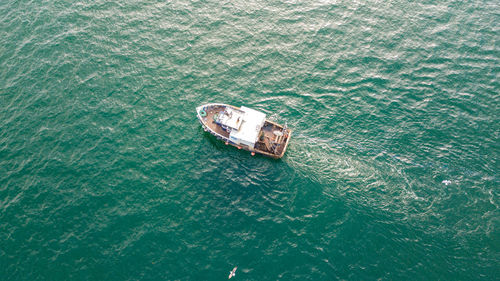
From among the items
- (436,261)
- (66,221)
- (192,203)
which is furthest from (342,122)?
(66,221)

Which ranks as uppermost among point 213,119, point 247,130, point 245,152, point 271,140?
point 213,119

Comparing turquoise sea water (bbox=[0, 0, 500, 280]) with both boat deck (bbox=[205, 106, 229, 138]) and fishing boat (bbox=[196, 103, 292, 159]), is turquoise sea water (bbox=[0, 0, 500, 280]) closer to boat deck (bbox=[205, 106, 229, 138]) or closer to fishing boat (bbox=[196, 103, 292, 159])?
fishing boat (bbox=[196, 103, 292, 159])

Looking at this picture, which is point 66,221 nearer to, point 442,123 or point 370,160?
point 370,160

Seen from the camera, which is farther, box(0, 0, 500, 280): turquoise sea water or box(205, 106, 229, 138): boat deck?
box(205, 106, 229, 138): boat deck

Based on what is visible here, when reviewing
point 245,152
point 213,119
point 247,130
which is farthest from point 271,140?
point 213,119

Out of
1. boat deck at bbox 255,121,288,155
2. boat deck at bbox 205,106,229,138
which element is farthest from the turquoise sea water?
boat deck at bbox 205,106,229,138

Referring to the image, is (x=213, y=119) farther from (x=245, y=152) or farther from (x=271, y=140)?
(x=271, y=140)
